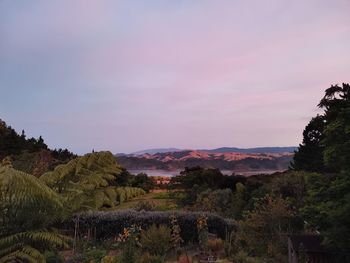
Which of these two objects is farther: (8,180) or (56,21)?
(56,21)

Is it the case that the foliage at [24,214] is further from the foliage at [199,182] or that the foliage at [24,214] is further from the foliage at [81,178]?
the foliage at [199,182]

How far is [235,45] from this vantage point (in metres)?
12.6

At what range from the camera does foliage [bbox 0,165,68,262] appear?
629 centimetres

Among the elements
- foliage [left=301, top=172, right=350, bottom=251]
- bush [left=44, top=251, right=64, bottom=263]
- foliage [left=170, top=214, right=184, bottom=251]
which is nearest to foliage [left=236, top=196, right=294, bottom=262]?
foliage [left=170, top=214, right=184, bottom=251]

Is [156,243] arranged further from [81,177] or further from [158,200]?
[158,200]

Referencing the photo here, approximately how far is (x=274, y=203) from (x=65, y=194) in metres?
6.90

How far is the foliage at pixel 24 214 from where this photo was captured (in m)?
6.29

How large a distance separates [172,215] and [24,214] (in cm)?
653

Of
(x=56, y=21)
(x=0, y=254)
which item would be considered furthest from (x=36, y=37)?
(x=0, y=254)

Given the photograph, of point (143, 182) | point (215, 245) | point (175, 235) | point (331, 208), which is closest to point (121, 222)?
point (215, 245)

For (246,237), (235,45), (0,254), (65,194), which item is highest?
(235,45)

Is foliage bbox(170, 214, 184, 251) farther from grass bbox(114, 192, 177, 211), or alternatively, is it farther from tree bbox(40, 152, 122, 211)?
grass bbox(114, 192, 177, 211)

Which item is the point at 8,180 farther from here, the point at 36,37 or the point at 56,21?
the point at 36,37

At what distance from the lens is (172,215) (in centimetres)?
1355
